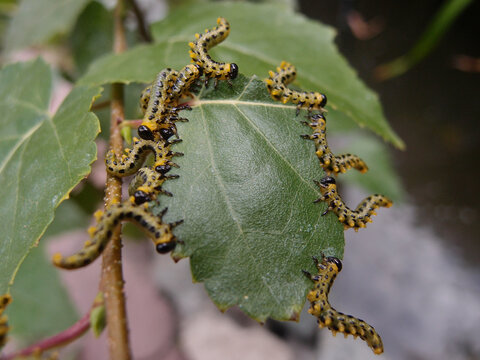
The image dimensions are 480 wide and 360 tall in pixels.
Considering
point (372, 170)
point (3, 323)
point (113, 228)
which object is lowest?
point (3, 323)

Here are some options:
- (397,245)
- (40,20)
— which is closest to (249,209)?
(40,20)

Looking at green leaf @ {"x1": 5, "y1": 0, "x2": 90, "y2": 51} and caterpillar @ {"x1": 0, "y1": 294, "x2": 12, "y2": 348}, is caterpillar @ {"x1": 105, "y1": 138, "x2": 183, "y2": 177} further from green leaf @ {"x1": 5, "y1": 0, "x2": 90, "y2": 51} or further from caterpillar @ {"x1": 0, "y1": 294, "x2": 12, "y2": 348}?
green leaf @ {"x1": 5, "y1": 0, "x2": 90, "y2": 51}

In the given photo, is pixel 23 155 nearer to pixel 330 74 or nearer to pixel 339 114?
pixel 330 74

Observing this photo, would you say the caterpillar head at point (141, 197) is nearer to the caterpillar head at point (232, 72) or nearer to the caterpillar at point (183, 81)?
the caterpillar at point (183, 81)

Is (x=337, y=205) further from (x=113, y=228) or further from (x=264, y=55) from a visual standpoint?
(x=264, y=55)

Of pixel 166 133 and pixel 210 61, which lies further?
pixel 210 61
